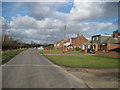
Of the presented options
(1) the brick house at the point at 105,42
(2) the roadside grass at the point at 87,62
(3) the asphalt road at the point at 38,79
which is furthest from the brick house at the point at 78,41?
(3) the asphalt road at the point at 38,79

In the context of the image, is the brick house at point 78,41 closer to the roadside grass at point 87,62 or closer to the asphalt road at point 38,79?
the roadside grass at point 87,62

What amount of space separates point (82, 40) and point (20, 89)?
74.9 metres

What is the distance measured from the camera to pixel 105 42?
154 ft

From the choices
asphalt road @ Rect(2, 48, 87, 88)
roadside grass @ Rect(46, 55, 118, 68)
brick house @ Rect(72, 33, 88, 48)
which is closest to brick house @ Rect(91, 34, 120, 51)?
brick house @ Rect(72, 33, 88, 48)

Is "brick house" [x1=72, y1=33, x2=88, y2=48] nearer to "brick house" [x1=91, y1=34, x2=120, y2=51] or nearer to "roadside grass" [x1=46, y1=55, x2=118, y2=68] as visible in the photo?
"brick house" [x1=91, y1=34, x2=120, y2=51]

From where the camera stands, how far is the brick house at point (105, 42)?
44.8 metres

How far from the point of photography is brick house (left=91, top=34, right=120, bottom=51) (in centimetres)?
4484

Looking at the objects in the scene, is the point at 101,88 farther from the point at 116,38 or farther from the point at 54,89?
the point at 116,38

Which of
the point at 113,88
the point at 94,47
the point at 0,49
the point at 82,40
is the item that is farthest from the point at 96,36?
the point at 113,88

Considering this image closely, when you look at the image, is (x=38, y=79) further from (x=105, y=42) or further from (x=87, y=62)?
(x=105, y=42)

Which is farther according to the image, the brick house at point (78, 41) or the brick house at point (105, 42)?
the brick house at point (78, 41)

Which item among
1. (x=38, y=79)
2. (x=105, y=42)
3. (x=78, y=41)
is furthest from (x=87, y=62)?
(x=78, y=41)

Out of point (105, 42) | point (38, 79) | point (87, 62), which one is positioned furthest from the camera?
point (105, 42)

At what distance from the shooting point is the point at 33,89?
21.2 feet
